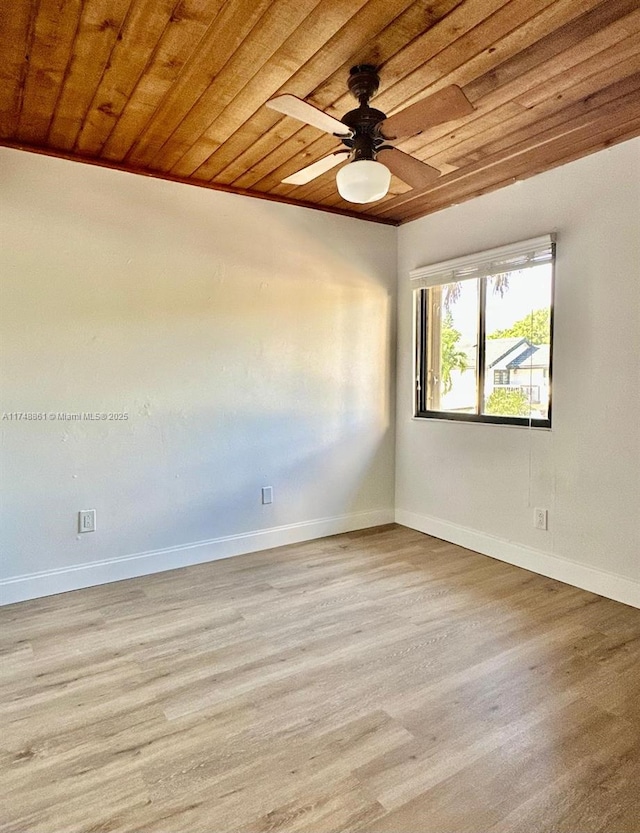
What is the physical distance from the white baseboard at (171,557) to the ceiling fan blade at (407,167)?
238cm

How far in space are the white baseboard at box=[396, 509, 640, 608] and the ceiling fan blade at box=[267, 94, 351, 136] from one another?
8.43ft

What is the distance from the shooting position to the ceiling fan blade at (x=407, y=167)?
6.97 ft

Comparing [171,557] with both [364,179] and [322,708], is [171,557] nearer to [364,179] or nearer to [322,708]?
[322,708]

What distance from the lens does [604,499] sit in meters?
2.79

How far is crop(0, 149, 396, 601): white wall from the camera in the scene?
2.76 meters

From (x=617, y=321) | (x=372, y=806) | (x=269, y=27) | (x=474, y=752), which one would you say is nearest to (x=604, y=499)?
(x=617, y=321)

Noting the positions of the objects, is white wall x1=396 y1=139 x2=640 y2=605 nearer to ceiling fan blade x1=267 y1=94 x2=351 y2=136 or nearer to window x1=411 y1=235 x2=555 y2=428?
window x1=411 y1=235 x2=555 y2=428

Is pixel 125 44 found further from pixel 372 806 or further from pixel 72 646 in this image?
pixel 372 806

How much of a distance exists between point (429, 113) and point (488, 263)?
165cm

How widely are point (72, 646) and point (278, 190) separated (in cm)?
285

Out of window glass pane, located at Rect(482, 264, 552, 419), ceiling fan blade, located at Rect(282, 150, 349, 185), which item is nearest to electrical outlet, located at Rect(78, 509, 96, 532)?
ceiling fan blade, located at Rect(282, 150, 349, 185)

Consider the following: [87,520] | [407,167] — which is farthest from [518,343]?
[87,520]

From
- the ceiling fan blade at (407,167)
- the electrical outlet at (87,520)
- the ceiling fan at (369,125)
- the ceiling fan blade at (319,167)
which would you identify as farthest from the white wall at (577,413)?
the electrical outlet at (87,520)

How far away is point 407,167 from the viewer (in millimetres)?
2223
